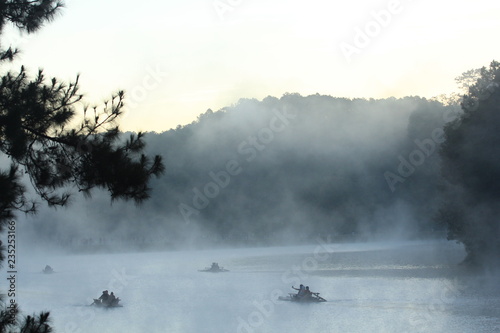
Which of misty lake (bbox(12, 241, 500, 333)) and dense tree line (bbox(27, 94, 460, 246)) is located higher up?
dense tree line (bbox(27, 94, 460, 246))

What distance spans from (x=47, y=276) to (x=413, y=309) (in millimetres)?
47270

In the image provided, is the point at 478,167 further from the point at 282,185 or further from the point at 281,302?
the point at 282,185

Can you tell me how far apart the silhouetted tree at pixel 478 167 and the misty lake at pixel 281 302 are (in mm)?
2376

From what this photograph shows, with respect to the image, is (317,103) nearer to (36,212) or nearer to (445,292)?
(445,292)

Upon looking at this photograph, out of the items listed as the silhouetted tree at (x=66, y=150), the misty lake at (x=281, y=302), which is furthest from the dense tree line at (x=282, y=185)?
the silhouetted tree at (x=66, y=150)

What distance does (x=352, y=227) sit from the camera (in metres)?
101

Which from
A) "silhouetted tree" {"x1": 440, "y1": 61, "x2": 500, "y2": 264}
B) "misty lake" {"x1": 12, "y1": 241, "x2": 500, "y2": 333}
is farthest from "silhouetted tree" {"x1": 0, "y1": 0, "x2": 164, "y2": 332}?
"silhouetted tree" {"x1": 440, "y1": 61, "x2": 500, "y2": 264}

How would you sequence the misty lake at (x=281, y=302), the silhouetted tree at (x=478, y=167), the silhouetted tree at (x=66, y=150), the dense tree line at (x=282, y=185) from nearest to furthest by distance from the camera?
the silhouetted tree at (x=66, y=150), the misty lake at (x=281, y=302), the silhouetted tree at (x=478, y=167), the dense tree line at (x=282, y=185)

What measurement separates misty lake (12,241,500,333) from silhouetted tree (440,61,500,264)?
238cm

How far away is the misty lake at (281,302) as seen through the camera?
3244cm

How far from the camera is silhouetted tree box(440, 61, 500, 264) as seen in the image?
39.6m

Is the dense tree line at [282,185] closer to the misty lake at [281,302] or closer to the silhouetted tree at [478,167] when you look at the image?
the misty lake at [281,302]

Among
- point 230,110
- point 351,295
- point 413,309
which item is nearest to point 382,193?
point 230,110

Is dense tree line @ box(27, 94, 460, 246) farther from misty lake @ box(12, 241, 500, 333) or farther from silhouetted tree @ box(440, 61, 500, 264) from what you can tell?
silhouetted tree @ box(440, 61, 500, 264)
